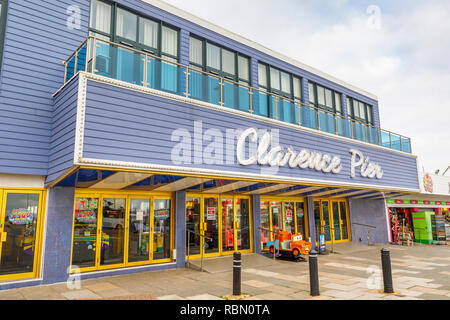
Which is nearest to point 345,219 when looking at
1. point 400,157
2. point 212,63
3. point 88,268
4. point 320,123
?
point 400,157

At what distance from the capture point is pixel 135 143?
7.54 m

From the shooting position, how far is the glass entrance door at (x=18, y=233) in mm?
7688

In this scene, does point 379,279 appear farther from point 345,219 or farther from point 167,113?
point 345,219

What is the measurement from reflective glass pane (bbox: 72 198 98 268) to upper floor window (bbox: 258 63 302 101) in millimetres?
8568

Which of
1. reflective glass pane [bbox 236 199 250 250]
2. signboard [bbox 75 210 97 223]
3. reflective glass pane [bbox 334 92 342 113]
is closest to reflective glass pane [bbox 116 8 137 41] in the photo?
signboard [bbox 75 210 97 223]

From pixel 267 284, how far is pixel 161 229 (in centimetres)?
402

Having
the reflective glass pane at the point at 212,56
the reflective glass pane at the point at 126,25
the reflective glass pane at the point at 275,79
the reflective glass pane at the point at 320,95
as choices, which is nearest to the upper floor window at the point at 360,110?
the reflective glass pane at the point at 320,95

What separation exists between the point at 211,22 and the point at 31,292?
1060 cm

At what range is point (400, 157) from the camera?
54.0ft

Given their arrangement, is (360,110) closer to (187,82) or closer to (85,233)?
(187,82)

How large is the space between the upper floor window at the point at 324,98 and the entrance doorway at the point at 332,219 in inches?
194

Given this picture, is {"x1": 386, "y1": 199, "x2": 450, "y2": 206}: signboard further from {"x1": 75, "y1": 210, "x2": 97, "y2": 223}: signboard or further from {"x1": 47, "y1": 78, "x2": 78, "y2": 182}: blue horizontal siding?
{"x1": 47, "y1": 78, "x2": 78, "y2": 182}: blue horizontal siding

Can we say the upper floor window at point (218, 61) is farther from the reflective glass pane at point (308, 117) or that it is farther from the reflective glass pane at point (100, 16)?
the reflective glass pane at point (100, 16)

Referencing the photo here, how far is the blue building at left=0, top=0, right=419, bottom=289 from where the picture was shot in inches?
298
